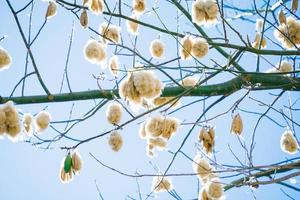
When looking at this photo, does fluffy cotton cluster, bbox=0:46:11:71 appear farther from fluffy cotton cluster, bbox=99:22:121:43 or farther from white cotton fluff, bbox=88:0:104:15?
fluffy cotton cluster, bbox=99:22:121:43

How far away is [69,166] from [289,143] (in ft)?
5.58

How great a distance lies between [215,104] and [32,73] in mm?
1328

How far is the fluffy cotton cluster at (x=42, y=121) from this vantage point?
3.53m

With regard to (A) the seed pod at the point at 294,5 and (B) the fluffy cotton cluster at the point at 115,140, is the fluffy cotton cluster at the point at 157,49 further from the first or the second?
(A) the seed pod at the point at 294,5

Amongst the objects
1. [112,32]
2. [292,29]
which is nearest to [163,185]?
[112,32]

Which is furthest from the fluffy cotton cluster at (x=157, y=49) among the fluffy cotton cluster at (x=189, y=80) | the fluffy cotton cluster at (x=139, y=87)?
the fluffy cotton cluster at (x=139, y=87)

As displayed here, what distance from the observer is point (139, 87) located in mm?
2385

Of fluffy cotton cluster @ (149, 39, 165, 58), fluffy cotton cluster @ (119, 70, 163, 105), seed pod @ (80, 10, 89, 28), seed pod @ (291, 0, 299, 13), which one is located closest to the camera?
fluffy cotton cluster @ (119, 70, 163, 105)

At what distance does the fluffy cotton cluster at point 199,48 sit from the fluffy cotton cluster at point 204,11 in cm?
13

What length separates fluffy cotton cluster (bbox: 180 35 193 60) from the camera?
3.09m

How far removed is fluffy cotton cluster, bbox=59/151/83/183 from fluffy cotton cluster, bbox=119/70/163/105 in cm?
78

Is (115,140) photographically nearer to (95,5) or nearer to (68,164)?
(68,164)

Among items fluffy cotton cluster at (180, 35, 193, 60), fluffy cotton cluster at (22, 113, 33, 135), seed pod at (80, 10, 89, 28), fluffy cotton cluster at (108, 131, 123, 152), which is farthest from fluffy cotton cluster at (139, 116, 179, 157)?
fluffy cotton cluster at (22, 113, 33, 135)

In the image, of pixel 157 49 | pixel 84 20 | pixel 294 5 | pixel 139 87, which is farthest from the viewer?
pixel 157 49
